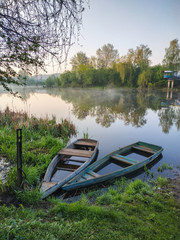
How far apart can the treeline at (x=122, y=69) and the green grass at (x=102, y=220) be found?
136ft

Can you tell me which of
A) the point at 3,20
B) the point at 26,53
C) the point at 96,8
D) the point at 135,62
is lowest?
the point at 26,53

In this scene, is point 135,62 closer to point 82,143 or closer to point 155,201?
point 82,143

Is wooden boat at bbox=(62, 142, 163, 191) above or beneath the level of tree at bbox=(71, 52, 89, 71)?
beneath

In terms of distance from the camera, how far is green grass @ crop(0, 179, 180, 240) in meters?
2.52

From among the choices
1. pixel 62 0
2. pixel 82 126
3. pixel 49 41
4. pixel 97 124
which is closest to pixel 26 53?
pixel 49 41

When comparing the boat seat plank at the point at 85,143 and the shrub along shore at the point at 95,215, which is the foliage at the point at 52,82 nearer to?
the boat seat plank at the point at 85,143

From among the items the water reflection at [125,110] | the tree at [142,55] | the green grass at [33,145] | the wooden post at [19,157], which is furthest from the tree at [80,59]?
the wooden post at [19,157]

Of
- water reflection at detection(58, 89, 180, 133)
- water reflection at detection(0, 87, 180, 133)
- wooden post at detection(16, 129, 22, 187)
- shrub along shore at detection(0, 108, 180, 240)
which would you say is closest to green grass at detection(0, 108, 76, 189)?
shrub along shore at detection(0, 108, 180, 240)

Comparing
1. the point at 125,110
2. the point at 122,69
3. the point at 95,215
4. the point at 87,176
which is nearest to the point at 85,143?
the point at 87,176

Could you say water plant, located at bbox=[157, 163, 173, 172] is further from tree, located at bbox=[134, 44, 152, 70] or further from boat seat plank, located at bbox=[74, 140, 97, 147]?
tree, located at bbox=[134, 44, 152, 70]

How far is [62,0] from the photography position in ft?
6.89

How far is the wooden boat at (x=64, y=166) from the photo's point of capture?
4.60 metres

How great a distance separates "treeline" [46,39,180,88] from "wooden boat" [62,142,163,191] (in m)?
37.8

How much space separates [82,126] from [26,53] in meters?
10.9
